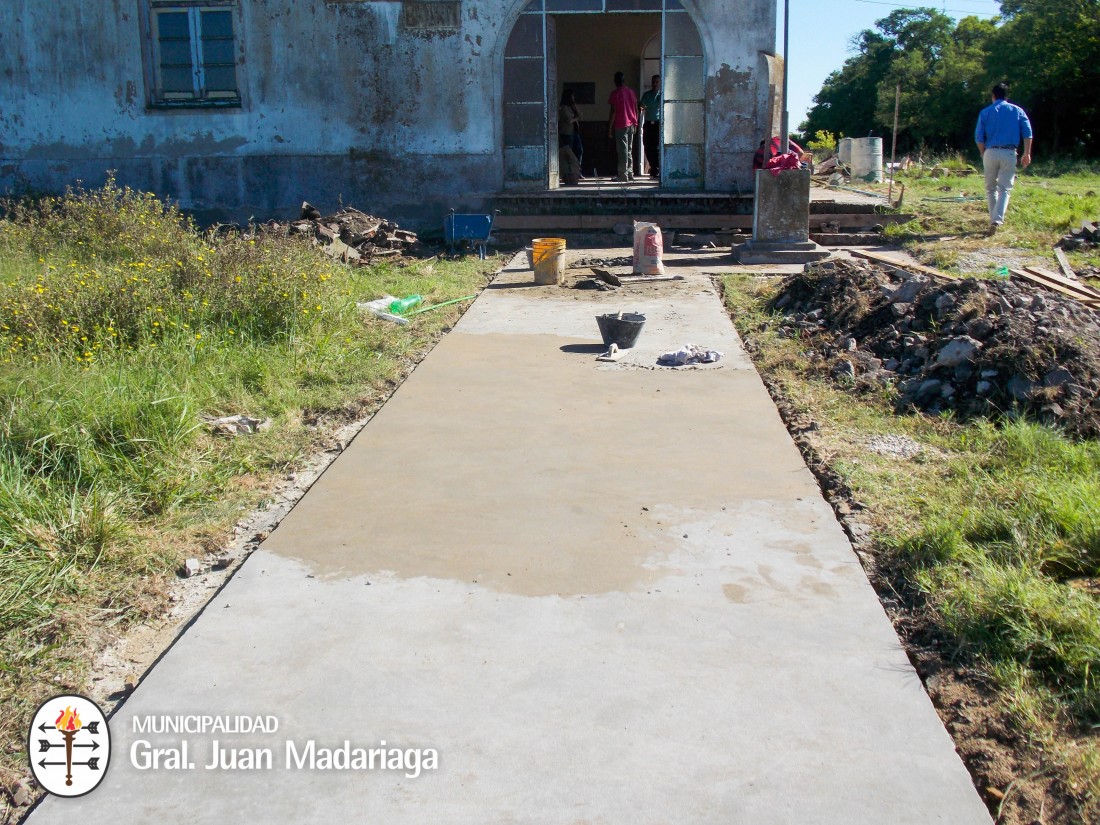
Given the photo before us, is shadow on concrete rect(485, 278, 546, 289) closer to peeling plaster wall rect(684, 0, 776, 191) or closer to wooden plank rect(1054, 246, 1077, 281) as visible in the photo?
peeling plaster wall rect(684, 0, 776, 191)

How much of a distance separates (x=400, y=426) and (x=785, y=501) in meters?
2.39

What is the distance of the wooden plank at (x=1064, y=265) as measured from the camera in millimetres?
10561

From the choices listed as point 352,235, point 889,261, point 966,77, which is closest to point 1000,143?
point 889,261

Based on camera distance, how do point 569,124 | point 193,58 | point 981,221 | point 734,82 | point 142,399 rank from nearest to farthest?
point 142,399 → point 981,221 → point 734,82 → point 193,58 → point 569,124

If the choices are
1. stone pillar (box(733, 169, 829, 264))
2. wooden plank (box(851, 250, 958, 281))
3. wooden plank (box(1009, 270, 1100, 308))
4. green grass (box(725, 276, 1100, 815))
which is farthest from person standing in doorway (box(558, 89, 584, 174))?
green grass (box(725, 276, 1100, 815))

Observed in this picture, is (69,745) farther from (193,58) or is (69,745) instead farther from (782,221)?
(193,58)

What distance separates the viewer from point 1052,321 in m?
6.57

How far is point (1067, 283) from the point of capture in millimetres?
9453

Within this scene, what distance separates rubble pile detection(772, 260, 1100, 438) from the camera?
5.91 metres

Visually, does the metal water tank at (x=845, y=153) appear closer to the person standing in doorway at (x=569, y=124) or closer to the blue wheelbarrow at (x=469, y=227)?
the person standing in doorway at (x=569, y=124)

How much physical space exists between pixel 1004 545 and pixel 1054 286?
6076mm

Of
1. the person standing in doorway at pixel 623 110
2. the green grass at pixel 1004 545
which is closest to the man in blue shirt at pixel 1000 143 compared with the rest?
the person standing in doorway at pixel 623 110

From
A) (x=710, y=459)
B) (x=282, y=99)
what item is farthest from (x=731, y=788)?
(x=282, y=99)

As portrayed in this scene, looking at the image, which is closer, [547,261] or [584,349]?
[584,349]
